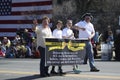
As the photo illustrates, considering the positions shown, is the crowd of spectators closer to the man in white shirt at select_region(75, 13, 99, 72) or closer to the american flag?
the american flag

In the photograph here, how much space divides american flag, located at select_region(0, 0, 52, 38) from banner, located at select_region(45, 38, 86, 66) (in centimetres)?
1938

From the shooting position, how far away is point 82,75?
1441 centimetres

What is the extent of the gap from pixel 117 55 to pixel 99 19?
19.4 meters

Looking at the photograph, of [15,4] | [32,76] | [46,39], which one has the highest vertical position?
[15,4]

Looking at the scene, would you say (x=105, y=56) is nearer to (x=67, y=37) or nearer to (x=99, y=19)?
(x=67, y=37)

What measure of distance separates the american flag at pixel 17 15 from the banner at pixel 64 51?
63.6 ft

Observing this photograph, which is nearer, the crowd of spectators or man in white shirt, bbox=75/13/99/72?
man in white shirt, bbox=75/13/99/72

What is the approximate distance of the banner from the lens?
46.4ft

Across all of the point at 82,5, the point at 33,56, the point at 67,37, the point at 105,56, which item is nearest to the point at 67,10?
the point at 82,5

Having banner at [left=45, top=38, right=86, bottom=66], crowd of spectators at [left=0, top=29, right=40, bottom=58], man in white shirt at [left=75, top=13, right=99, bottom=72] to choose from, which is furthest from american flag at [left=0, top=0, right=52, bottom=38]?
banner at [left=45, top=38, right=86, bottom=66]

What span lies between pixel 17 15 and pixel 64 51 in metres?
20.8

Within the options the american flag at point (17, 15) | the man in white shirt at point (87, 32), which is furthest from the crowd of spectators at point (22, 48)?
the man in white shirt at point (87, 32)

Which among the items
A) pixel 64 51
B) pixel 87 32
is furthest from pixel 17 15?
pixel 64 51

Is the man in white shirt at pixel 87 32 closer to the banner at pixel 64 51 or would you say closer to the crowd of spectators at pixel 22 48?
the banner at pixel 64 51
